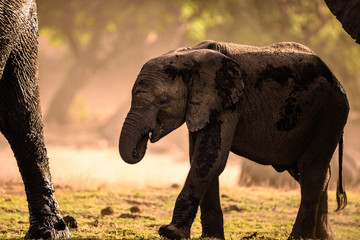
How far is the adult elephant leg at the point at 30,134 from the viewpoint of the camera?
625 centimetres

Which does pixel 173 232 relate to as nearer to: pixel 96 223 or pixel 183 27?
pixel 96 223

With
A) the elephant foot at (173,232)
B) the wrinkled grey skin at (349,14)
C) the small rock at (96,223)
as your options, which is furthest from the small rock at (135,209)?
the wrinkled grey skin at (349,14)

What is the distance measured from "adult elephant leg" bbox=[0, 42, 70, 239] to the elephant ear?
152 centimetres

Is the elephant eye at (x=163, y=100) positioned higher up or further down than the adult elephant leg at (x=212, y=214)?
higher up

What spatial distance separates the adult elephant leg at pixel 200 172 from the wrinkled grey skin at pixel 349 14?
1.59m

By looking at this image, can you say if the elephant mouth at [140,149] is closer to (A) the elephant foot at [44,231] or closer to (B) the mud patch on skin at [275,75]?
(A) the elephant foot at [44,231]

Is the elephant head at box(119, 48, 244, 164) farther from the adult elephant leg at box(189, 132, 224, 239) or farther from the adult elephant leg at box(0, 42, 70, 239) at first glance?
the adult elephant leg at box(0, 42, 70, 239)

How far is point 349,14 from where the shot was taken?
6.60 m

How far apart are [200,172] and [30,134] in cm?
170

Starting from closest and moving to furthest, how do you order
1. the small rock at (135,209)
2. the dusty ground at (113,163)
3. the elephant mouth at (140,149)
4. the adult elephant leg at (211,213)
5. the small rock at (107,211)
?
the elephant mouth at (140,149)
the adult elephant leg at (211,213)
the small rock at (107,211)
the small rock at (135,209)
the dusty ground at (113,163)

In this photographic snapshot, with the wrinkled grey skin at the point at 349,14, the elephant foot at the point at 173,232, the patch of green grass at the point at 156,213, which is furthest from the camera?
the patch of green grass at the point at 156,213

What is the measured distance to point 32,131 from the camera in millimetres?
6375

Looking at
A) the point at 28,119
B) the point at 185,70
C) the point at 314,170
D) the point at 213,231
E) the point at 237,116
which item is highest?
the point at 185,70

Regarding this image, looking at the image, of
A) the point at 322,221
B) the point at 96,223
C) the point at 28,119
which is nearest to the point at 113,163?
the point at 96,223
